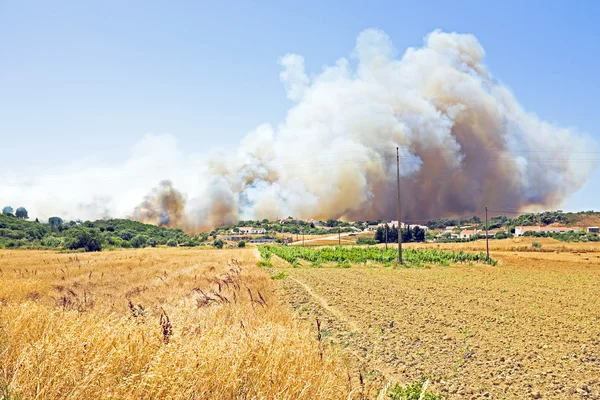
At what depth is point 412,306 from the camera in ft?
55.6

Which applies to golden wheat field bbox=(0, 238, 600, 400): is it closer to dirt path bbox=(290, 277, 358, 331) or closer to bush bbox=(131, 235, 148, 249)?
dirt path bbox=(290, 277, 358, 331)

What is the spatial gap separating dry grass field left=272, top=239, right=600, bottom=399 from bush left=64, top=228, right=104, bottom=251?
5889cm

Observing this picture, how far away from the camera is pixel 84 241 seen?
236 feet

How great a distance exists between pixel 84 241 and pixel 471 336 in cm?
7046

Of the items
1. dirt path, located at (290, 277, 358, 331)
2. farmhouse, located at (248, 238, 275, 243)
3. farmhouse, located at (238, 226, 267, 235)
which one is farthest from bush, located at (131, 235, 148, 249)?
dirt path, located at (290, 277, 358, 331)

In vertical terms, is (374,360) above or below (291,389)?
below

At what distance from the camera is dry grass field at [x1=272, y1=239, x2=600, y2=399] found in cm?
859

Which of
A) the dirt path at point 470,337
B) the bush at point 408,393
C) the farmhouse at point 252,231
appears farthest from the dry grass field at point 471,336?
the farmhouse at point 252,231

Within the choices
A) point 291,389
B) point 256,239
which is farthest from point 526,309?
point 256,239

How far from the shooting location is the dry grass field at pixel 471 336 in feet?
28.2

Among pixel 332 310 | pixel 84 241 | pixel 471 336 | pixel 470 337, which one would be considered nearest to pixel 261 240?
pixel 84 241

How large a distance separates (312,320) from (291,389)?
333 inches

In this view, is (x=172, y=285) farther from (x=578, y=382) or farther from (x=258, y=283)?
(x=578, y=382)

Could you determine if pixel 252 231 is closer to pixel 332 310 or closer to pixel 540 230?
pixel 540 230
